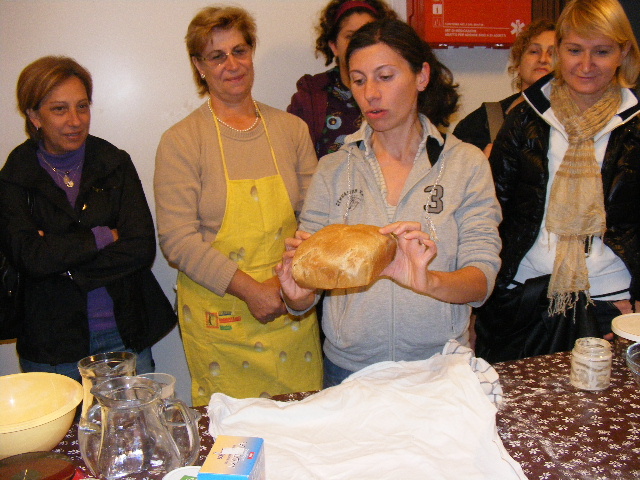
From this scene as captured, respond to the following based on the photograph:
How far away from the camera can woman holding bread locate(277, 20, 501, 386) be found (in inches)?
62.0

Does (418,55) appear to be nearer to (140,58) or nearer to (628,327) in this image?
(628,327)

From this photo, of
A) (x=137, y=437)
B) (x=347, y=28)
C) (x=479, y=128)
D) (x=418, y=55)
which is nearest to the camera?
(x=137, y=437)

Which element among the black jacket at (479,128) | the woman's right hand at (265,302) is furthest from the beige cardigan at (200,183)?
the black jacket at (479,128)

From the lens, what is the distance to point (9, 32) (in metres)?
2.54

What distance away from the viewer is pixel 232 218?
6.78ft

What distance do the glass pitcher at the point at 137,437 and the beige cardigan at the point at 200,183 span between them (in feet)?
3.23

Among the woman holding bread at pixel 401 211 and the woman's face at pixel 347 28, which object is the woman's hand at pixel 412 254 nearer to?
the woman holding bread at pixel 401 211

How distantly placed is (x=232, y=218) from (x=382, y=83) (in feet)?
2.54

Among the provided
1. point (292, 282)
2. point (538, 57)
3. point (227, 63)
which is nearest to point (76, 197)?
point (227, 63)

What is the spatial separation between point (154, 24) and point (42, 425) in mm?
2151

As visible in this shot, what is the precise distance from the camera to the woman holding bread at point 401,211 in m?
1.58

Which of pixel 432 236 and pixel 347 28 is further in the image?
pixel 347 28

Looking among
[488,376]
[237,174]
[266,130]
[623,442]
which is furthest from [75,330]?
[623,442]

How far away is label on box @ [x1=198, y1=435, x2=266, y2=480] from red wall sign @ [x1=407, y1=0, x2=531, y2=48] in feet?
8.34
